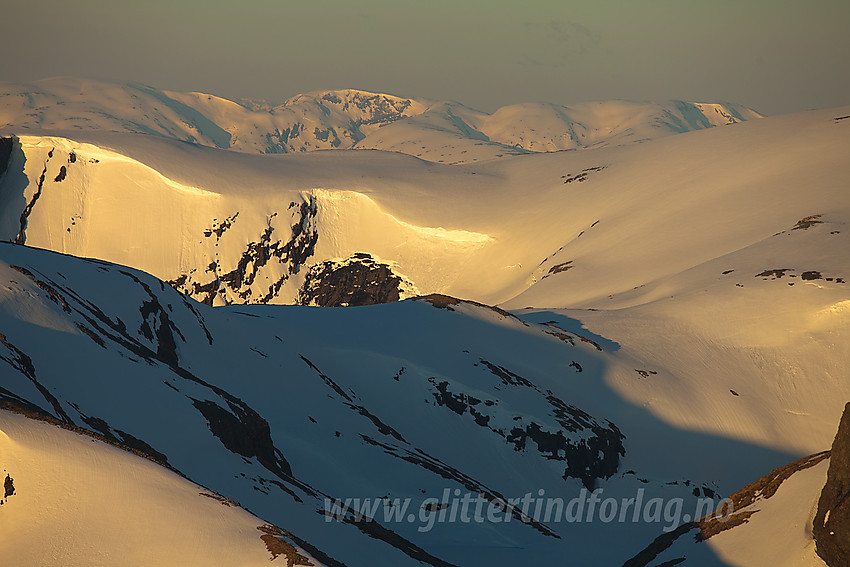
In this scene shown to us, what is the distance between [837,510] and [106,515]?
1684 cm

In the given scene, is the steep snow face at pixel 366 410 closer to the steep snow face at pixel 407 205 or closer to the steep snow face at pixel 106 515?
the steep snow face at pixel 106 515

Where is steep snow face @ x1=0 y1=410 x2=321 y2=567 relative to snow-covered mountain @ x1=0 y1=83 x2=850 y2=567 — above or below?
above

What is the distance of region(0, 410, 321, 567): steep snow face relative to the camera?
19.6 metres

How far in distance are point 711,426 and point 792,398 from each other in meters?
8.04

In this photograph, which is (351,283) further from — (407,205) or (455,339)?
(455,339)

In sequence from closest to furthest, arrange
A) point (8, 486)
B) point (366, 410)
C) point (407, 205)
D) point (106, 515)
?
point (106, 515), point (8, 486), point (366, 410), point (407, 205)

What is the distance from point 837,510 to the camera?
72.5 ft

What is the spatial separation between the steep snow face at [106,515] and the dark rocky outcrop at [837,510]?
12171mm

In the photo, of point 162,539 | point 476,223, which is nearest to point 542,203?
point 476,223

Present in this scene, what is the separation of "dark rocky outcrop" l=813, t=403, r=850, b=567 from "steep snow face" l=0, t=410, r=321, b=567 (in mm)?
12171

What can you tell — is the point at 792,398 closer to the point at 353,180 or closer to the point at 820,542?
the point at 820,542

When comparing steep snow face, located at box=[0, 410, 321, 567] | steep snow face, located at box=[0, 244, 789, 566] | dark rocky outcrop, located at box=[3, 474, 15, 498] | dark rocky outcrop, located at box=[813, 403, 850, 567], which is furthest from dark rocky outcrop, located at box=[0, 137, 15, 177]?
dark rocky outcrop, located at box=[813, 403, 850, 567]

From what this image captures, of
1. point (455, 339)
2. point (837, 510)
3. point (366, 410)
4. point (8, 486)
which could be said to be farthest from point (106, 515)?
point (455, 339)

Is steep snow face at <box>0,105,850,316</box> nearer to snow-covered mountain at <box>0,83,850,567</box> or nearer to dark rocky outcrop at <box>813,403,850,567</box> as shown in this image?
snow-covered mountain at <box>0,83,850,567</box>
